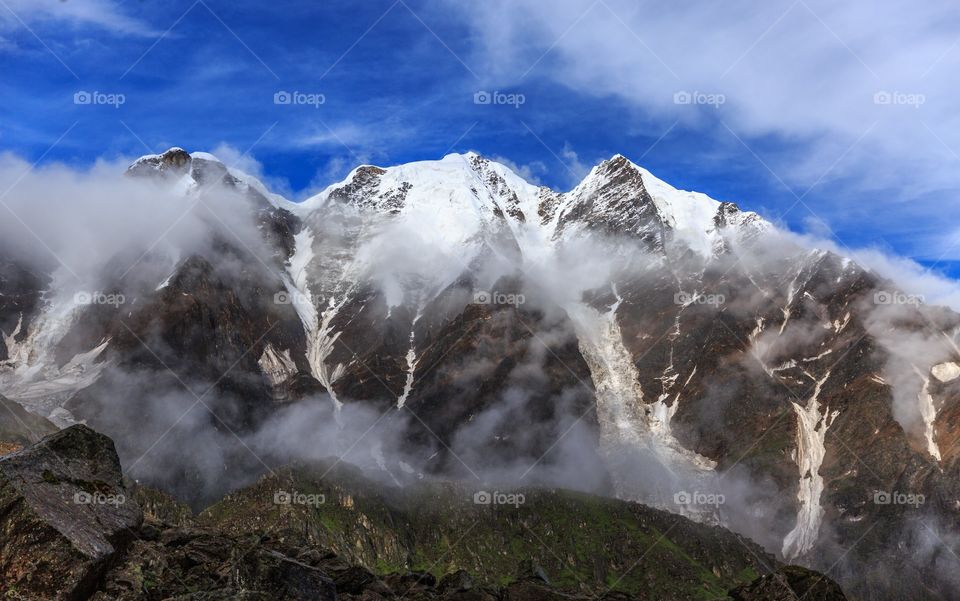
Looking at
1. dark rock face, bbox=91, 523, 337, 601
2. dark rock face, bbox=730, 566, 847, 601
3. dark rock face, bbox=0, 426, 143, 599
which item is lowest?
dark rock face, bbox=730, 566, 847, 601

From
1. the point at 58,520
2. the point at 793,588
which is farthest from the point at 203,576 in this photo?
the point at 793,588

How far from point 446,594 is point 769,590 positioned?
26.0 m

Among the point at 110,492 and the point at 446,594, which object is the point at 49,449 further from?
the point at 446,594

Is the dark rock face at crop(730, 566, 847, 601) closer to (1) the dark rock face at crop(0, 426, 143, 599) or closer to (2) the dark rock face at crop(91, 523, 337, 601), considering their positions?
(2) the dark rock face at crop(91, 523, 337, 601)

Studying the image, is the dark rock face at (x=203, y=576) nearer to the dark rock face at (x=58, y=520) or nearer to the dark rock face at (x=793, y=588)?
the dark rock face at (x=58, y=520)

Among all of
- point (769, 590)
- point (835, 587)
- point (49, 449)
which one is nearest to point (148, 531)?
point (49, 449)

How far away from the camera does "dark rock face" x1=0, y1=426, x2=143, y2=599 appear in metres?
36.2

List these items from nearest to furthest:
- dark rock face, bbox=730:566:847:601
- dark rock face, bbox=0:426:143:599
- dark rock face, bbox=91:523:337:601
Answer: dark rock face, bbox=0:426:143:599, dark rock face, bbox=91:523:337:601, dark rock face, bbox=730:566:847:601

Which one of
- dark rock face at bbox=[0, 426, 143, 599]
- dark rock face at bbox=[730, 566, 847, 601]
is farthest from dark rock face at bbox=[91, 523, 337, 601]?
dark rock face at bbox=[730, 566, 847, 601]

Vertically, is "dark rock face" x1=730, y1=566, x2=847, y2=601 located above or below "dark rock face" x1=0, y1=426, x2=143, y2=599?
below

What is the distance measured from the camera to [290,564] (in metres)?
44.9

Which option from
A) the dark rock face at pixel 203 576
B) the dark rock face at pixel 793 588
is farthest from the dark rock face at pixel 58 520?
the dark rock face at pixel 793 588

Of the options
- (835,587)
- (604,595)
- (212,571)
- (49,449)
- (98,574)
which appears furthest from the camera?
(604,595)

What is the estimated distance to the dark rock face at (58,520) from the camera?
36.2m
